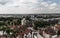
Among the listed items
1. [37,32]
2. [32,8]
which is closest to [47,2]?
[32,8]

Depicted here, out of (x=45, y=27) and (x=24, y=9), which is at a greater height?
(x=24, y=9)

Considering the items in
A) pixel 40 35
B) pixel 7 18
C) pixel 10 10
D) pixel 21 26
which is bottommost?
pixel 40 35

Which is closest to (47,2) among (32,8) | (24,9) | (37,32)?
(32,8)

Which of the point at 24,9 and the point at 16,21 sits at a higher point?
the point at 24,9

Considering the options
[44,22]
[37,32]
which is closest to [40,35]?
[37,32]

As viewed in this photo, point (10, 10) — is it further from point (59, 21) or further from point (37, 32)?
point (59, 21)

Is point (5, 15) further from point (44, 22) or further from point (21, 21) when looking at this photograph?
point (44, 22)

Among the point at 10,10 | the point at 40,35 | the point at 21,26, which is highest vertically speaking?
the point at 10,10
